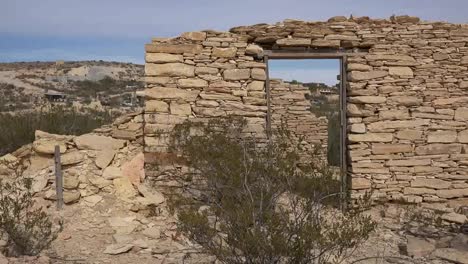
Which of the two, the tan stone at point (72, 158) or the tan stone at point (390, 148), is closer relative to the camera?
the tan stone at point (72, 158)

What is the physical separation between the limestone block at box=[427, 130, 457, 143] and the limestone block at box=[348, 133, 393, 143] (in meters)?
0.57

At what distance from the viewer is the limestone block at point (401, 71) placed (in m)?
6.65

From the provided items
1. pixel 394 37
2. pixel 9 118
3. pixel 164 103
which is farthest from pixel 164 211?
pixel 9 118

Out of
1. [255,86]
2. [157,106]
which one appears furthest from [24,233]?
[255,86]

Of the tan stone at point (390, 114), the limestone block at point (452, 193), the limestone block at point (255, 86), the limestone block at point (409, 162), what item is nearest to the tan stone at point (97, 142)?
the limestone block at point (255, 86)

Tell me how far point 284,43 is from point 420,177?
8.86 ft

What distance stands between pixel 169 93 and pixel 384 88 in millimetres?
3007

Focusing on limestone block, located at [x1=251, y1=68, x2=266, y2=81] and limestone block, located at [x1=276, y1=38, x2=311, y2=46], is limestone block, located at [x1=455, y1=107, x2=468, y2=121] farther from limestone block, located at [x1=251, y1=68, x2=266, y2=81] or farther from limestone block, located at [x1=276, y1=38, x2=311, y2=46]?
limestone block, located at [x1=251, y1=68, x2=266, y2=81]

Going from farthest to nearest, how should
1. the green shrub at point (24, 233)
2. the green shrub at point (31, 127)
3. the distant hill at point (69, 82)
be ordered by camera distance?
the distant hill at point (69, 82) < the green shrub at point (31, 127) < the green shrub at point (24, 233)

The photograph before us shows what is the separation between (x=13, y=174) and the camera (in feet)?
21.4

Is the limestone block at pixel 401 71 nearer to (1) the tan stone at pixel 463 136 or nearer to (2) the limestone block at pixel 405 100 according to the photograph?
(2) the limestone block at pixel 405 100

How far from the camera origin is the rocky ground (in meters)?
5.16

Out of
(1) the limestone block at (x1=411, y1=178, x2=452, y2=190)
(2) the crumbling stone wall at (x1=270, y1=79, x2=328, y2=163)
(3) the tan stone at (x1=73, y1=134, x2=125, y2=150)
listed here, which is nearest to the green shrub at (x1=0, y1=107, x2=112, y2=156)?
(3) the tan stone at (x1=73, y1=134, x2=125, y2=150)

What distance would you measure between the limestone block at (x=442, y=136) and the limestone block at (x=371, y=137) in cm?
57
